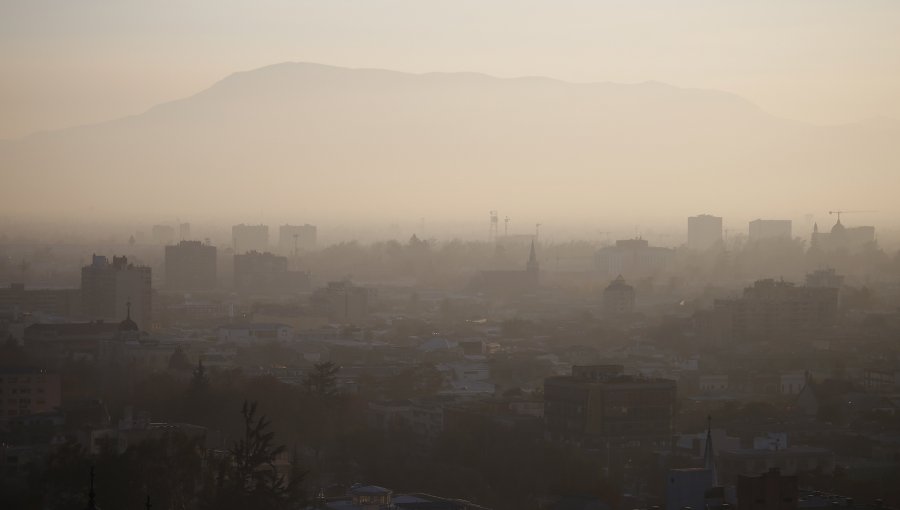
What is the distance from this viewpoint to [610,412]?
1255 inches

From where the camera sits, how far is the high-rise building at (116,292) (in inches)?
2432

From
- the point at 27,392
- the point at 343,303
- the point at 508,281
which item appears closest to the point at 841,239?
the point at 508,281

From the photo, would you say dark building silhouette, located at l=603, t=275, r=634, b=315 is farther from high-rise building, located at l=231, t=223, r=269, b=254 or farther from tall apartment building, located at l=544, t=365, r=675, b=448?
high-rise building, located at l=231, t=223, r=269, b=254

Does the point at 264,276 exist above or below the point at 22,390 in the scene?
above

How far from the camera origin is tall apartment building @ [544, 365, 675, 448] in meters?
31.3

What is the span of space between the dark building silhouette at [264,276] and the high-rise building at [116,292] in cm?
2250

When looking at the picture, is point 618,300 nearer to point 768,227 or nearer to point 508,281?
point 508,281

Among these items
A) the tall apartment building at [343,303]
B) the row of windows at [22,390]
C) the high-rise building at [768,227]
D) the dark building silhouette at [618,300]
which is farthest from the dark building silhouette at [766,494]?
the high-rise building at [768,227]

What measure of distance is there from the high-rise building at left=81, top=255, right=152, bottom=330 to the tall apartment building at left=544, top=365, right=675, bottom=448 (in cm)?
3008

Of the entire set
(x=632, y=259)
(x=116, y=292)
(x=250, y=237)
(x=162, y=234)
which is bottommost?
(x=116, y=292)

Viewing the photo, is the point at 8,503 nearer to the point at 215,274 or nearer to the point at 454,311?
the point at 454,311

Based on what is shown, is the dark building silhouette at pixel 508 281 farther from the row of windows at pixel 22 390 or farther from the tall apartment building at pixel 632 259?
the row of windows at pixel 22 390

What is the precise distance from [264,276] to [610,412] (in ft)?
192

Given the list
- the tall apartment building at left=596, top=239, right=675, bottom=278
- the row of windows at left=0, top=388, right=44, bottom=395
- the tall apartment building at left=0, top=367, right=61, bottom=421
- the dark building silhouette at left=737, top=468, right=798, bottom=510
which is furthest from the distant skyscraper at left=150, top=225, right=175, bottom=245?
the dark building silhouette at left=737, top=468, right=798, bottom=510
